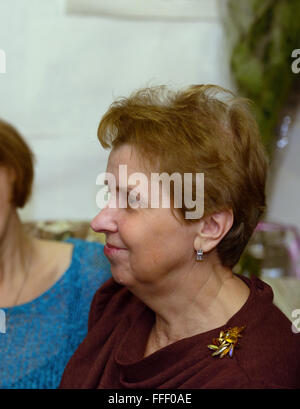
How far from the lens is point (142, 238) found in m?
0.95

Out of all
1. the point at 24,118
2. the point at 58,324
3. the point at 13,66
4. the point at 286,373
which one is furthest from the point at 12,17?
the point at 286,373

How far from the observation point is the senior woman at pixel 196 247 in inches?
36.1

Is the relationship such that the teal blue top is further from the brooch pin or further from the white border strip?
the white border strip

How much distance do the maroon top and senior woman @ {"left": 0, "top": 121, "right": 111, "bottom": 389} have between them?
0.41 feet

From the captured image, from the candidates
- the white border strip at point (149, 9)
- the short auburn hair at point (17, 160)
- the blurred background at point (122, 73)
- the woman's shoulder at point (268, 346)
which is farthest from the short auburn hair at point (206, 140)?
the white border strip at point (149, 9)

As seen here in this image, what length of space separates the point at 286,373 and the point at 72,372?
500mm

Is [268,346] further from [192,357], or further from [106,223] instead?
[106,223]

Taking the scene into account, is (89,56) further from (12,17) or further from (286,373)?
(286,373)

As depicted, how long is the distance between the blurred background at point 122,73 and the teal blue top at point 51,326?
0.87 feet

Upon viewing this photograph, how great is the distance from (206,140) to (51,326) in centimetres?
71
